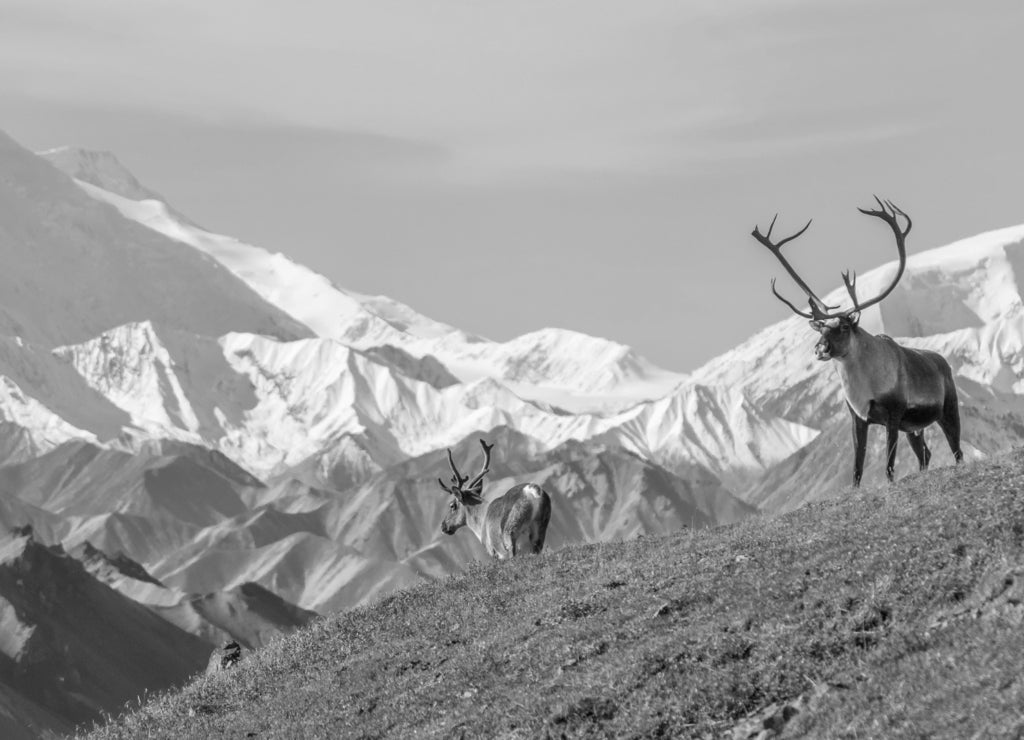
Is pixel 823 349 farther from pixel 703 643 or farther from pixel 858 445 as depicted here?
pixel 703 643

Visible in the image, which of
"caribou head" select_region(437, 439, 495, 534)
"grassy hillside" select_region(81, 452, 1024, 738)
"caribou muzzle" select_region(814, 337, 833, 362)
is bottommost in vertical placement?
"caribou head" select_region(437, 439, 495, 534)

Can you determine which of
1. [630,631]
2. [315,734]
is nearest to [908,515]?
[630,631]

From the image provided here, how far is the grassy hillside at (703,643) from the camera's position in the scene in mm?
21453

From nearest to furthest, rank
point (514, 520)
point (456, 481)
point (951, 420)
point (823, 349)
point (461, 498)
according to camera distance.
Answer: point (823, 349) → point (951, 420) → point (514, 520) → point (461, 498) → point (456, 481)

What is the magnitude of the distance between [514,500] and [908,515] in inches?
545

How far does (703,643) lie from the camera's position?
974 inches

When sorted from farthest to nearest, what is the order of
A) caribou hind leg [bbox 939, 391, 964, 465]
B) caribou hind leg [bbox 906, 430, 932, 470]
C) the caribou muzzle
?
caribou hind leg [bbox 939, 391, 964, 465]
caribou hind leg [bbox 906, 430, 932, 470]
the caribou muzzle

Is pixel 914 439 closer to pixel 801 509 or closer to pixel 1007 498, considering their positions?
pixel 801 509

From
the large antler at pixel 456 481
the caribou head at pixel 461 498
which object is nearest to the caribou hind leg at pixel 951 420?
the caribou head at pixel 461 498

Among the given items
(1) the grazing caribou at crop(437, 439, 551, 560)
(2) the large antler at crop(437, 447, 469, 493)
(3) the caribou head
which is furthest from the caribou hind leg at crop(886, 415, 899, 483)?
(2) the large antler at crop(437, 447, 469, 493)

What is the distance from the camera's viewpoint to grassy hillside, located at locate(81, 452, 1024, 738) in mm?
21453

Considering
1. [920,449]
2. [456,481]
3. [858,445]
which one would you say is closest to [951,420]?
[920,449]

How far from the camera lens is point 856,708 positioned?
20922 millimetres

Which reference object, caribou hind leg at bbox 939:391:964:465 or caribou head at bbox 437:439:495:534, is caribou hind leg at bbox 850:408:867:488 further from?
caribou head at bbox 437:439:495:534
